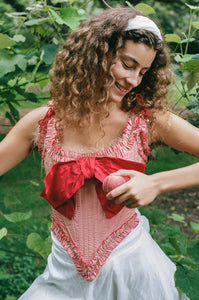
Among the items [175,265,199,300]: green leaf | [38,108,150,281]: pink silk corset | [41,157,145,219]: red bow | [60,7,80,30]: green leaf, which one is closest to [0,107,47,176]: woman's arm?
[38,108,150,281]: pink silk corset

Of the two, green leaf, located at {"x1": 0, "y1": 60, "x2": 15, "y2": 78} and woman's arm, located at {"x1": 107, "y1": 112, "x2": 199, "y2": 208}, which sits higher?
green leaf, located at {"x1": 0, "y1": 60, "x2": 15, "y2": 78}

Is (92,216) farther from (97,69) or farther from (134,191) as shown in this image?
(97,69)

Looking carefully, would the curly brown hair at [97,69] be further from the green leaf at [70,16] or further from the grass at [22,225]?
the grass at [22,225]

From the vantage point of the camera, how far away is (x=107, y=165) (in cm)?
136

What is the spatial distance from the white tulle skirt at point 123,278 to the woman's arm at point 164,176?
33 centimetres

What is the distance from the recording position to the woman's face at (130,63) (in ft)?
4.38

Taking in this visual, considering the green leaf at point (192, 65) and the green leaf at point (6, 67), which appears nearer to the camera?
the green leaf at point (192, 65)

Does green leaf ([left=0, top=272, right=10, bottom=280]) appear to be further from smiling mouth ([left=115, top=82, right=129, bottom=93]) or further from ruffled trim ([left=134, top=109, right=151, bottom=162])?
smiling mouth ([left=115, top=82, right=129, bottom=93])

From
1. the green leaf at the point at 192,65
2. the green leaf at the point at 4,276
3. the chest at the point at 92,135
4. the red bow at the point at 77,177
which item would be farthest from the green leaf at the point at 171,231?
the green leaf at the point at 4,276

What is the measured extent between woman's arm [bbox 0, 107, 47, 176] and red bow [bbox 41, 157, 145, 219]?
0.23 m

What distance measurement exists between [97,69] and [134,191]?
53 centimetres

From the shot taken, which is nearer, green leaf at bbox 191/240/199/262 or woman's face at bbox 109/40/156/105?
woman's face at bbox 109/40/156/105

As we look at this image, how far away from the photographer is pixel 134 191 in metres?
1.17

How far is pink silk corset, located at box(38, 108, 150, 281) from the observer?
1412mm
